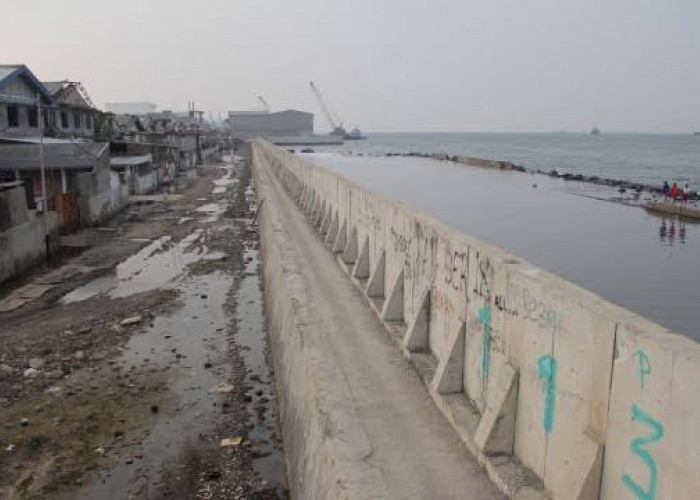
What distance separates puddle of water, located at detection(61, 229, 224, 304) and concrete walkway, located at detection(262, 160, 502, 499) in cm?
1015

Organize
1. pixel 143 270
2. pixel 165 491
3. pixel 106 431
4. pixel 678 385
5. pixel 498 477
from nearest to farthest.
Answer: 1. pixel 678 385
2. pixel 498 477
3. pixel 165 491
4. pixel 106 431
5. pixel 143 270

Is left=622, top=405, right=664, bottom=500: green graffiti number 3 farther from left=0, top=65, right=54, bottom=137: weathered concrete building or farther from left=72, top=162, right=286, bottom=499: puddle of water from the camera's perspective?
left=0, top=65, right=54, bottom=137: weathered concrete building

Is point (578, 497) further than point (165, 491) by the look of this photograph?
No

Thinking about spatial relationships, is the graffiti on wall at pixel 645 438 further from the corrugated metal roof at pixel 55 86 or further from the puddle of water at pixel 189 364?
the corrugated metal roof at pixel 55 86

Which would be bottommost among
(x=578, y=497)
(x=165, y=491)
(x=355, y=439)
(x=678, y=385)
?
(x=165, y=491)

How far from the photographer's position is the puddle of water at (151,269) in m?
22.7

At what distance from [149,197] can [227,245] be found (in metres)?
22.4

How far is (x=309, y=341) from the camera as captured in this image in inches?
435

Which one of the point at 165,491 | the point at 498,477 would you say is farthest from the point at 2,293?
the point at 498,477

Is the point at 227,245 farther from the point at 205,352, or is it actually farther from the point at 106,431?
the point at 106,431

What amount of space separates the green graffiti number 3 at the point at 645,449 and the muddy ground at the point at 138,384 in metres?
6.29

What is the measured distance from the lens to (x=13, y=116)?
38.1 m

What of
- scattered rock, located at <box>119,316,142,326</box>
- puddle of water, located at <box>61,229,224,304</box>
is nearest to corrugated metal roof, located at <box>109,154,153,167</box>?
puddle of water, located at <box>61,229,224,304</box>

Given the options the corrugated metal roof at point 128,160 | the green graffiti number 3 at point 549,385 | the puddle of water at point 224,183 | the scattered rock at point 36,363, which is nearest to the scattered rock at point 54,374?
the scattered rock at point 36,363
